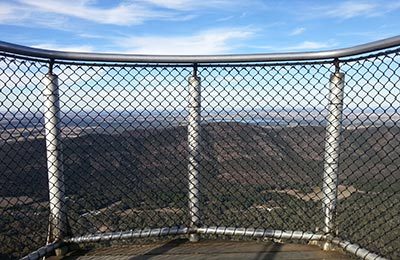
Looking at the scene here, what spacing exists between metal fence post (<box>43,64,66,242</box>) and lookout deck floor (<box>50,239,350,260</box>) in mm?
214

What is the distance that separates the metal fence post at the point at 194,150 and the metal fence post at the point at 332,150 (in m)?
0.84

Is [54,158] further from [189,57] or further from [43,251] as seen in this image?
[189,57]

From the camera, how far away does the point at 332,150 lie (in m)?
2.57

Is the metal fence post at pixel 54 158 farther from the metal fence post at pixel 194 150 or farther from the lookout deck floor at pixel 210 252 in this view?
the metal fence post at pixel 194 150

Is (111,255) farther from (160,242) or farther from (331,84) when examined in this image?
(331,84)

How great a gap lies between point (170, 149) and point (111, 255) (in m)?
1.21

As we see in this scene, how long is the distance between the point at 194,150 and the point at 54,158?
907mm

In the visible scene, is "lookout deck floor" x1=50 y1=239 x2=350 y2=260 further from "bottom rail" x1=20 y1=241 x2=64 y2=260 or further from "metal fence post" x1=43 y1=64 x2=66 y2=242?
"metal fence post" x1=43 y1=64 x2=66 y2=242

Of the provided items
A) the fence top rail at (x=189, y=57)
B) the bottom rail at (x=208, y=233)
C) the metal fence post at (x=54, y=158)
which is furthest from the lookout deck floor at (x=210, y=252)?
the fence top rail at (x=189, y=57)

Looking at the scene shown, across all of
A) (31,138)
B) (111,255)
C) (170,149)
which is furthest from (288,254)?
(31,138)

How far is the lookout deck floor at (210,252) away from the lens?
2615mm

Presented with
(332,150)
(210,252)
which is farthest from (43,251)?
(332,150)

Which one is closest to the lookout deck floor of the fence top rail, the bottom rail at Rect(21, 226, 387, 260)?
the bottom rail at Rect(21, 226, 387, 260)

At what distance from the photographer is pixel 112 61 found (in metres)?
2.53
